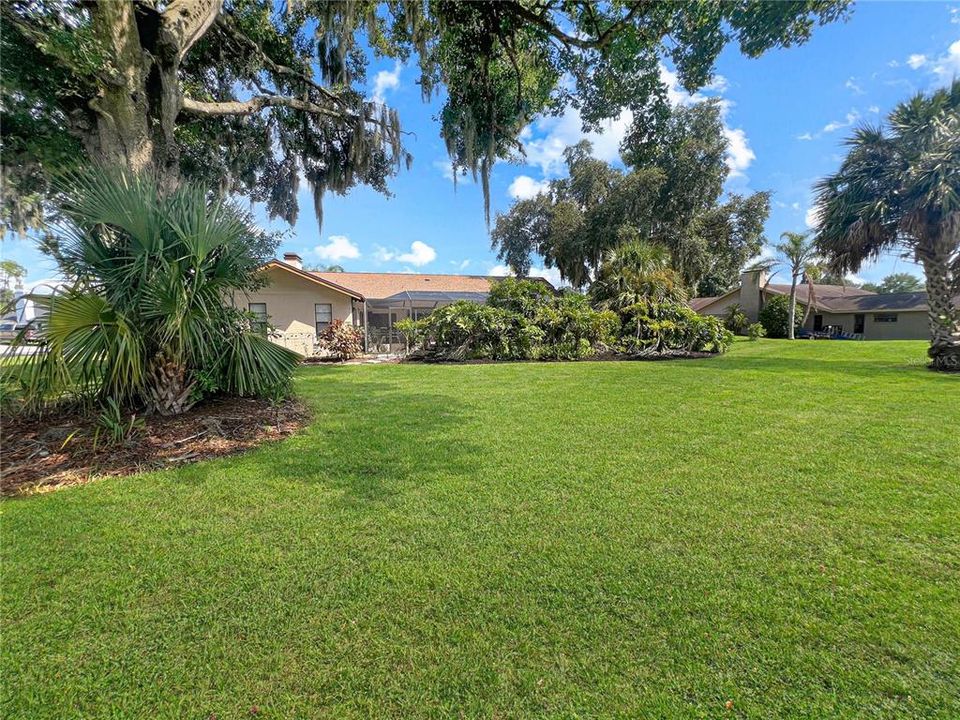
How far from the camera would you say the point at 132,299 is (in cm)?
421

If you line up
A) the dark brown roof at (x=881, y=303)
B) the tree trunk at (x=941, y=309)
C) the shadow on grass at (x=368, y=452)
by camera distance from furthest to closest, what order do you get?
1. the dark brown roof at (x=881, y=303)
2. the tree trunk at (x=941, y=309)
3. the shadow on grass at (x=368, y=452)

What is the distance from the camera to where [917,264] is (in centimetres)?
1127

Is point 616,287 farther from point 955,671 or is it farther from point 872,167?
point 955,671

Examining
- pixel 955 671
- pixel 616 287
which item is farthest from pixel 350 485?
pixel 616 287

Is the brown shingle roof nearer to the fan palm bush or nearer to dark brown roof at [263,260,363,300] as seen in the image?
dark brown roof at [263,260,363,300]

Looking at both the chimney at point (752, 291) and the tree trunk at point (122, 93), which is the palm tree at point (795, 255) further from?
the tree trunk at point (122, 93)

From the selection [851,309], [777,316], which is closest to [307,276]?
[777,316]

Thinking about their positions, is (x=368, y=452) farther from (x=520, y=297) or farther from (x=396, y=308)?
(x=396, y=308)

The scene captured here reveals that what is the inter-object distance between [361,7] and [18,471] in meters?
9.45

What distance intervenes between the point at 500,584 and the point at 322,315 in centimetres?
1600

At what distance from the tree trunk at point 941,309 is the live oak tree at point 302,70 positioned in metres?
9.10

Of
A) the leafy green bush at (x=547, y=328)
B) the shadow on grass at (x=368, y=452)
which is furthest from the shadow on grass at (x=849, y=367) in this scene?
the shadow on grass at (x=368, y=452)

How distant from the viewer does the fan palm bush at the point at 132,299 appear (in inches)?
161

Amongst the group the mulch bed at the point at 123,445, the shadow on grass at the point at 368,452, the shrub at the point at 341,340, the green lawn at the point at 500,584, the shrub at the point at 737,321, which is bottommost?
the green lawn at the point at 500,584
